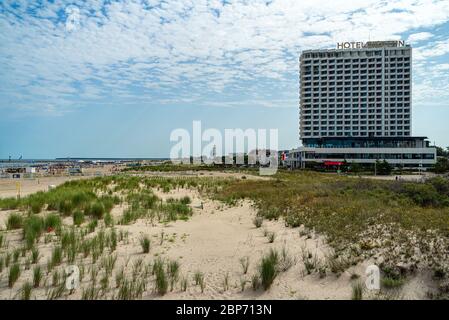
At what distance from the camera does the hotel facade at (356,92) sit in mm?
105625

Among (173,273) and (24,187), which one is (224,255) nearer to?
(173,273)

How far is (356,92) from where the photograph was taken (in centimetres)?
10950

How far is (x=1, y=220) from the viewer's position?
13.9 metres

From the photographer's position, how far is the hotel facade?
4158 inches

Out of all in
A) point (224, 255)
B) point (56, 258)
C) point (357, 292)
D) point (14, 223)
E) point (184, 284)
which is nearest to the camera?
point (357, 292)

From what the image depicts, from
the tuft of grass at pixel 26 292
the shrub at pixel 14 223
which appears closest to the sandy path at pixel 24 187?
the shrub at pixel 14 223

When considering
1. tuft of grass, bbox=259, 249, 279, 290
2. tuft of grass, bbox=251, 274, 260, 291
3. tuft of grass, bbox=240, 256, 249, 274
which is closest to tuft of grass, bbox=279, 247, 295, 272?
tuft of grass, bbox=259, 249, 279, 290

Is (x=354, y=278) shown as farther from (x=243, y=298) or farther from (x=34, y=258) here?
(x=34, y=258)

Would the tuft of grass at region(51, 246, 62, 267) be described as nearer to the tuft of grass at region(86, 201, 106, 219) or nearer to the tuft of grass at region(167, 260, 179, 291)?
the tuft of grass at region(167, 260, 179, 291)

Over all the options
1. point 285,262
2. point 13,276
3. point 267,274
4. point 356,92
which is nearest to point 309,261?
point 285,262

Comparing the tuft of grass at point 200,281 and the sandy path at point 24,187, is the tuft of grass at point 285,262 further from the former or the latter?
the sandy path at point 24,187

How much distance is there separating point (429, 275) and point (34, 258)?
29.2 ft

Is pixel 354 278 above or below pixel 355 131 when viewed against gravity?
below
